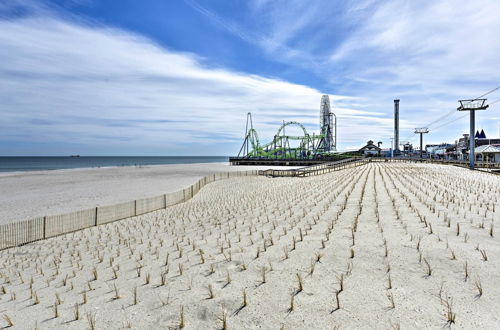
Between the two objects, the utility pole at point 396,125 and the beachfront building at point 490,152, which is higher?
the utility pole at point 396,125

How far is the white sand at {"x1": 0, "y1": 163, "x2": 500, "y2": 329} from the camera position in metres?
4.55

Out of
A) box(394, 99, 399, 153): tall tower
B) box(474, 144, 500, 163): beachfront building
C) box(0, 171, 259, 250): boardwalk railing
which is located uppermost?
box(394, 99, 399, 153): tall tower

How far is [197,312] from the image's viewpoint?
15.9 ft

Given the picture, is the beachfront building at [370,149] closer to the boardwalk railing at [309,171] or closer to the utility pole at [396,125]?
the utility pole at [396,125]

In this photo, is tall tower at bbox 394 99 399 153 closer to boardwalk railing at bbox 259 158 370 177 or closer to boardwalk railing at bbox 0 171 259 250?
boardwalk railing at bbox 259 158 370 177

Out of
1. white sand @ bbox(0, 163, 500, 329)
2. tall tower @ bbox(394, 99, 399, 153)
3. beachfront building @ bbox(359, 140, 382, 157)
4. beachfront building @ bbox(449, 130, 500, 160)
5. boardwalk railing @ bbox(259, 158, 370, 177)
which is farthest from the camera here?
beachfront building @ bbox(359, 140, 382, 157)

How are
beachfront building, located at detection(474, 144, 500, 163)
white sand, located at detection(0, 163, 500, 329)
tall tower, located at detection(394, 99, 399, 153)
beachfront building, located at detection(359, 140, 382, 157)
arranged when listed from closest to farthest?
white sand, located at detection(0, 163, 500, 329) → beachfront building, located at detection(474, 144, 500, 163) → tall tower, located at detection(394, 99, 399, 153) → beachfront building, located at detection(359, 140, 382, 157)

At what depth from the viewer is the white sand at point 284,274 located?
14.9 ft

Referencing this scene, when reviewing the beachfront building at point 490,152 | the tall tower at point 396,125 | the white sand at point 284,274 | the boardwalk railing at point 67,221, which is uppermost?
the tall tower at point 396,125

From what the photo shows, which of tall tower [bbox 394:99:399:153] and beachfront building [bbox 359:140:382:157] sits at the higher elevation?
tall tower [bbox 394:99:399:153]

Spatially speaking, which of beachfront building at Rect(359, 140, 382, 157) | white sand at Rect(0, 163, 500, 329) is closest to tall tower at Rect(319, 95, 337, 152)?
beachfront building at Rect(359, 140, 382, 157)

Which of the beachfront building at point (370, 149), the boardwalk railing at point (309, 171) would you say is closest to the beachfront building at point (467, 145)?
the beachfront building at point (370, 149)

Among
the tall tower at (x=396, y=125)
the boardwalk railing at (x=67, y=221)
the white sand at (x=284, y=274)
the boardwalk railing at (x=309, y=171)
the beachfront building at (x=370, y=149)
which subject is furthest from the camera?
the beachfront building at (x=370, y=149)

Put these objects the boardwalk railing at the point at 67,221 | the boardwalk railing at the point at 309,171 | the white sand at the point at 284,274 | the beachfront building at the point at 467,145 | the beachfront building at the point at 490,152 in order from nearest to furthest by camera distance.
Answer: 1. the white sand at the point at 284,274
2. the boardwalk railing at the point at 67,221
3. the boardwalk railing at the point at 309,171
4. the beachfront building at the point at 490,152
5. the beachfront building at the point at 467,145
